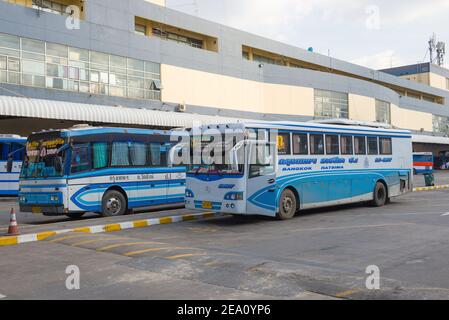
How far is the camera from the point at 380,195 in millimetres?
18438

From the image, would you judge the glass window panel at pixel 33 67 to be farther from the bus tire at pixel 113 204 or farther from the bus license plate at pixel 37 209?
the bus license plate at pixel 37 209

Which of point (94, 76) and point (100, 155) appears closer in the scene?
point (100, 155)

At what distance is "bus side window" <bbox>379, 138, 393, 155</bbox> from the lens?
18547 mm

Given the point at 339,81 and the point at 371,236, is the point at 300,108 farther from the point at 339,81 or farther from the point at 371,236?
the point at 371,236

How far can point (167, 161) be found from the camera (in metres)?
18.2

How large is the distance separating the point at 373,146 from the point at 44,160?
445 inches

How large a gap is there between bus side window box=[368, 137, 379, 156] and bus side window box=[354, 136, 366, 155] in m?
0.33

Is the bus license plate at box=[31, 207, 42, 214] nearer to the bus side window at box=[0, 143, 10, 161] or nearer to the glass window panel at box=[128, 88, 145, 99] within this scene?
the bus side window at box=[0, 143, 10, 161]

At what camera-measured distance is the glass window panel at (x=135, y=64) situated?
3709 cm

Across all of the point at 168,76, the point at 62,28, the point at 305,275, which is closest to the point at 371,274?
the point at 305,275

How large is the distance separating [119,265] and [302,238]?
445 cm

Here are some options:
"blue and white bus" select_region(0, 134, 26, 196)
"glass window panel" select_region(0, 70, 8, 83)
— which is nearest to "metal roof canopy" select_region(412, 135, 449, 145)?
"glass window panel" select_region(0, 70, 8, 83)

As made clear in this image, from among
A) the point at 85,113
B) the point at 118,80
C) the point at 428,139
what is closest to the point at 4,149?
the point at 85,113

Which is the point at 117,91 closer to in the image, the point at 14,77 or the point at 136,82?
the point at 136,82
